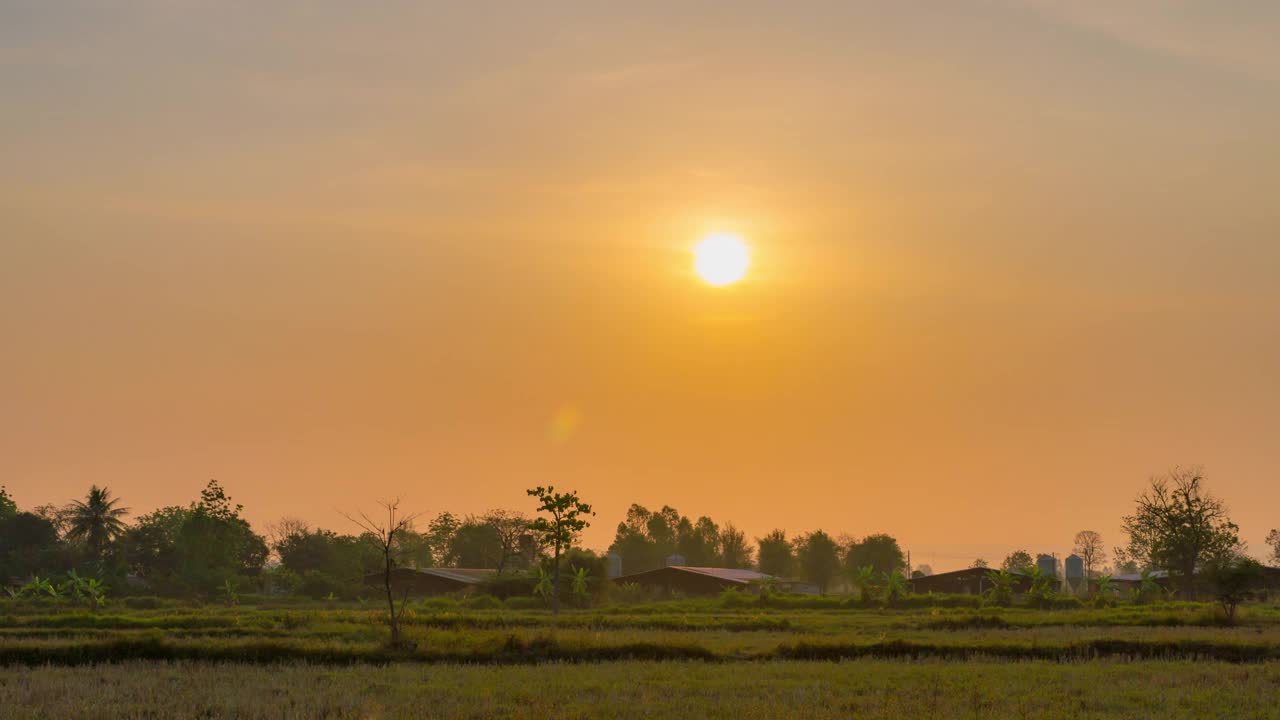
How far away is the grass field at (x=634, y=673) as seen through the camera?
26422mm

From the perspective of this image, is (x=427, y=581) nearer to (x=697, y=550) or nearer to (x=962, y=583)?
(x=962, y=583)

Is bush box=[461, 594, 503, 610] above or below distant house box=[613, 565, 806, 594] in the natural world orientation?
below

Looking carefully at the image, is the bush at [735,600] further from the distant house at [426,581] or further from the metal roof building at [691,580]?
the distant house at [426,581]

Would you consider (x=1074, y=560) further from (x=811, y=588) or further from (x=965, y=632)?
(x=965, y=632)

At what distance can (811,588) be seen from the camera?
132750 mm

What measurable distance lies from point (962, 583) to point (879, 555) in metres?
50.5

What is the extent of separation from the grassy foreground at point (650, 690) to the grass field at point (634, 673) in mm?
68

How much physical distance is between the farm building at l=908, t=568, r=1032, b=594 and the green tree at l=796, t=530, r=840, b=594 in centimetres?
4487

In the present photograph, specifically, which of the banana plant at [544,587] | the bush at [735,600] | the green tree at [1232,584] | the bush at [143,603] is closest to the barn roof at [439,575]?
the banana plant at [544,587]

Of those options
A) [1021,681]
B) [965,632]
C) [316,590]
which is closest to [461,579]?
[316,590]

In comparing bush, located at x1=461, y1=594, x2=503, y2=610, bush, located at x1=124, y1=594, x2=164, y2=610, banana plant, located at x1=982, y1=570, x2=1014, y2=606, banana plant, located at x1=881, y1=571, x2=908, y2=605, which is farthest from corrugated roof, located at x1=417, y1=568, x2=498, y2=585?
banana plant, located at x1=982, y1=570, x2=1014, y2=606

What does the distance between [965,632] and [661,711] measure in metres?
27.0

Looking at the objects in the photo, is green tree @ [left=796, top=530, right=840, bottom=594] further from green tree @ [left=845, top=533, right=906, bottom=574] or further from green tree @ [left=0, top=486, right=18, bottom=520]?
green tree @ [left=0, top=486, right=18, bottom=520]

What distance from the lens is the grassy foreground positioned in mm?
25828
